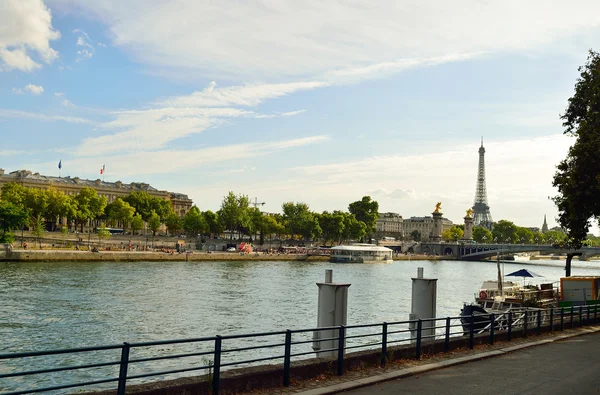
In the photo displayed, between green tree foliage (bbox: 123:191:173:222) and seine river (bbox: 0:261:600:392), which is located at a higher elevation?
green tree foliage (bbox: 123:191:173:222)

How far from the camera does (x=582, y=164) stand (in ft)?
94.1

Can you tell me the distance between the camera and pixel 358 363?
14.1 meters

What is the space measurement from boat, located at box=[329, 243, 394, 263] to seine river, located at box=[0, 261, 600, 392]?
2260 inches

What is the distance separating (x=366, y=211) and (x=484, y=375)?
543ft

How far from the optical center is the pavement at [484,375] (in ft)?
40.9

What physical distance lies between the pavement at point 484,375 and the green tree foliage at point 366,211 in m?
159

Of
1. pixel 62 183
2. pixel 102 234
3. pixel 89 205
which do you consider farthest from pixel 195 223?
pixel 62 183

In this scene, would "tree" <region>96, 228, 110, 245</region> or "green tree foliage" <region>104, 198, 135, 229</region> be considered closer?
"tree" <region>96, 228, 110, 245</region>

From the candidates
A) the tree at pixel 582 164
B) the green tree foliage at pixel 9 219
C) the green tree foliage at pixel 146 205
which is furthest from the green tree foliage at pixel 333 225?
the tree at pixel 582 164

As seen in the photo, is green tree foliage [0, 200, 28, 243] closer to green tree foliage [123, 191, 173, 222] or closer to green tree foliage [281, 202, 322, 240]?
green tree foliage [123, 191, 173, 222]

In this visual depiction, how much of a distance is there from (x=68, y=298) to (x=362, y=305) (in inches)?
859

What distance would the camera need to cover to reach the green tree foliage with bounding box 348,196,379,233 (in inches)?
7003

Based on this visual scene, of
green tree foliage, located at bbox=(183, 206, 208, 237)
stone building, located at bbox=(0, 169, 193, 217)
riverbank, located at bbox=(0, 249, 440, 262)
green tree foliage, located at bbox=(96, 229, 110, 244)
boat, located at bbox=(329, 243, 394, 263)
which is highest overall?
stone building, located at bbox=(0, 169, 193, 217)

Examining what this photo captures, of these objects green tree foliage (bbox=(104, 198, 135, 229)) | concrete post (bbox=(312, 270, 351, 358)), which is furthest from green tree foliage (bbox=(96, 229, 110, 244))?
concrete post (bbox=(312, 270, 351, 358))
